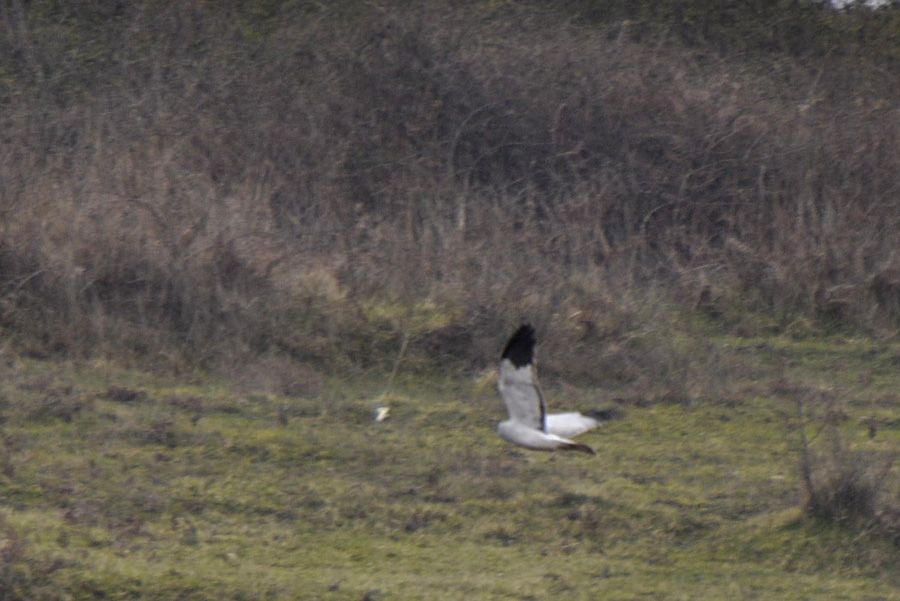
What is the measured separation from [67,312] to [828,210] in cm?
526

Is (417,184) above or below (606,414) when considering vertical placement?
above

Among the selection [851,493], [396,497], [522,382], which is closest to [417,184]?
[396,497]

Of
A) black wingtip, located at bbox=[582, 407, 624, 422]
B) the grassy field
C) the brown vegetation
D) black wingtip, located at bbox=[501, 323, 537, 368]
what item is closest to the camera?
the grassy field

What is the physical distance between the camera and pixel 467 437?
21.6ft

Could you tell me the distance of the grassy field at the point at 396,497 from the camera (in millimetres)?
4996

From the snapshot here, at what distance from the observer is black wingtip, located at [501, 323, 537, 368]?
534 cm

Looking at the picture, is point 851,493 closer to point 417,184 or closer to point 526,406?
point 526,406

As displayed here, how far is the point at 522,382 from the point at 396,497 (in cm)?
77

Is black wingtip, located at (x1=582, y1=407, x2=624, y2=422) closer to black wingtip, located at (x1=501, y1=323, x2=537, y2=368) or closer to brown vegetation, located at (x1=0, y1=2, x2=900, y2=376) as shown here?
brown vegetation, located at (x1=0, y1=2, x2=900, y2=376)

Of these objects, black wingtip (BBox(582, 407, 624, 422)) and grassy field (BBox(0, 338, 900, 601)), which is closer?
grassy field (BBox(0, 338, 900, 601))

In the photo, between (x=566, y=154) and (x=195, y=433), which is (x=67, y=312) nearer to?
(x=195, y=433)

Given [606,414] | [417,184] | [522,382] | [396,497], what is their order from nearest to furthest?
1. [522,382]
2. [396,497]
3. [606,414]
4. [417,184]

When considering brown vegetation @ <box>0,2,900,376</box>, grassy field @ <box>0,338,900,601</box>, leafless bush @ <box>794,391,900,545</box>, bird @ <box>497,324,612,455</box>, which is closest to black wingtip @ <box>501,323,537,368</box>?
bird @ <box>497,324,612,455</box>

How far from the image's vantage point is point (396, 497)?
19.0 feet
